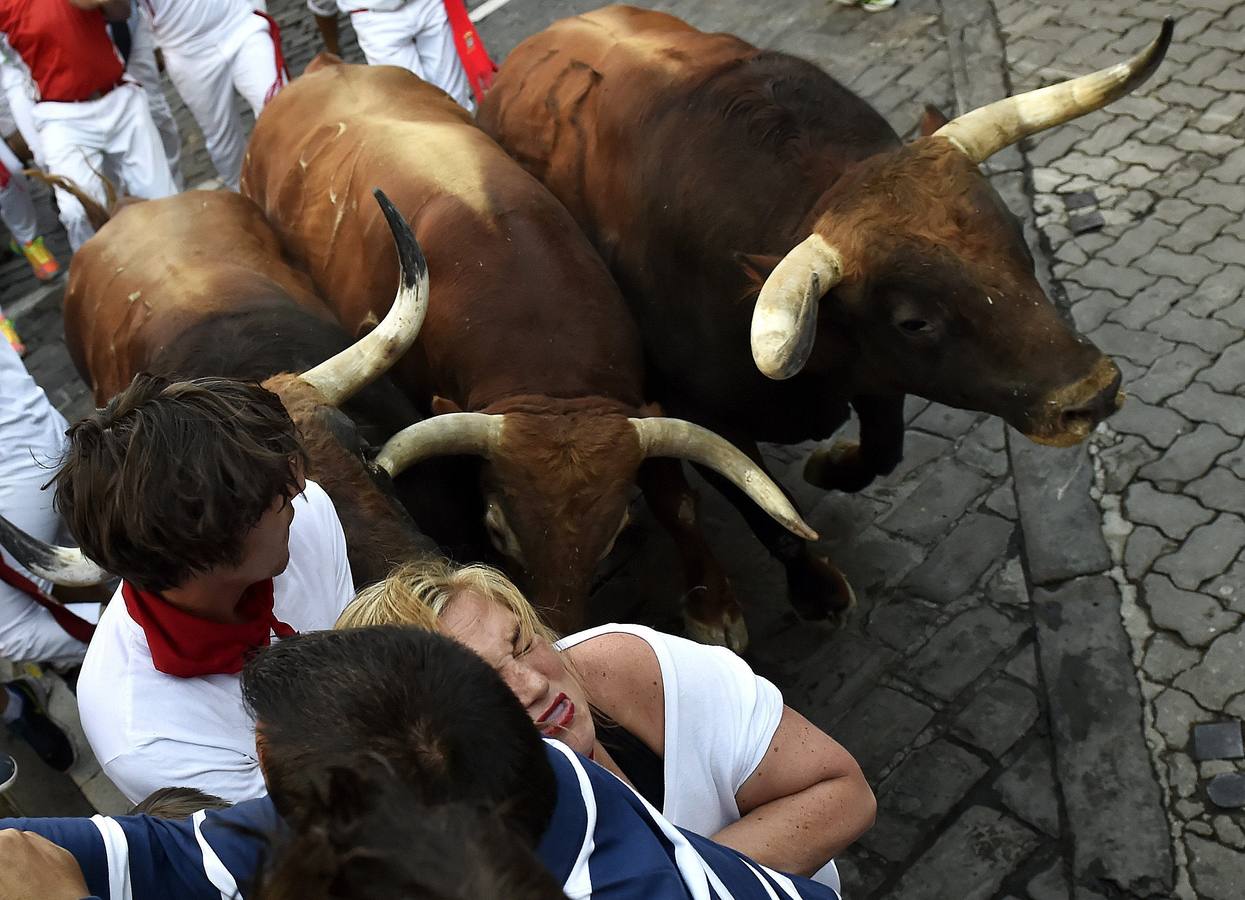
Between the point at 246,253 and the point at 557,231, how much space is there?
155cm

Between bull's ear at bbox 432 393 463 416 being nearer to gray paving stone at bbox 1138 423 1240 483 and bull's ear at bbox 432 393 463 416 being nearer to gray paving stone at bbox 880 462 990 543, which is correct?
gray paving stone at bbox 880 462 990 543

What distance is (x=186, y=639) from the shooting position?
271cm

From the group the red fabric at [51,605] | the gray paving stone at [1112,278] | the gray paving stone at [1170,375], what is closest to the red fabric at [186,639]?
the red fabric at [51,605]

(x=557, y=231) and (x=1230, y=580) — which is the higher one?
(x=557, y=231)

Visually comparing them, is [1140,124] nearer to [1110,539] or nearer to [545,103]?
[1110,539]

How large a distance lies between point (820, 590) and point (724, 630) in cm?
42

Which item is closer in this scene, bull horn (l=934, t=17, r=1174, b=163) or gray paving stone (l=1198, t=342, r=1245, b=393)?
bull horn (l=934, t=17, r=1174, b=163)

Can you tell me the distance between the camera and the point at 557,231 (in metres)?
4.75

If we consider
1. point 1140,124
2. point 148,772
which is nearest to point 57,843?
point 148,772

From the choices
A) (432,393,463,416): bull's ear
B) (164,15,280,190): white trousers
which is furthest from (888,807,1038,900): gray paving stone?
(164,15,280,190): white trousers

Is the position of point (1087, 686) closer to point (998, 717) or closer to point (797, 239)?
point (998, 717)

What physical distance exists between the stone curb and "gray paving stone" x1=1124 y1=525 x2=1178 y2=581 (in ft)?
0.27

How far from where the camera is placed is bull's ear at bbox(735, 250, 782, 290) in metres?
4.16

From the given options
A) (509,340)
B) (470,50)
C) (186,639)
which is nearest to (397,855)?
(186,639)
